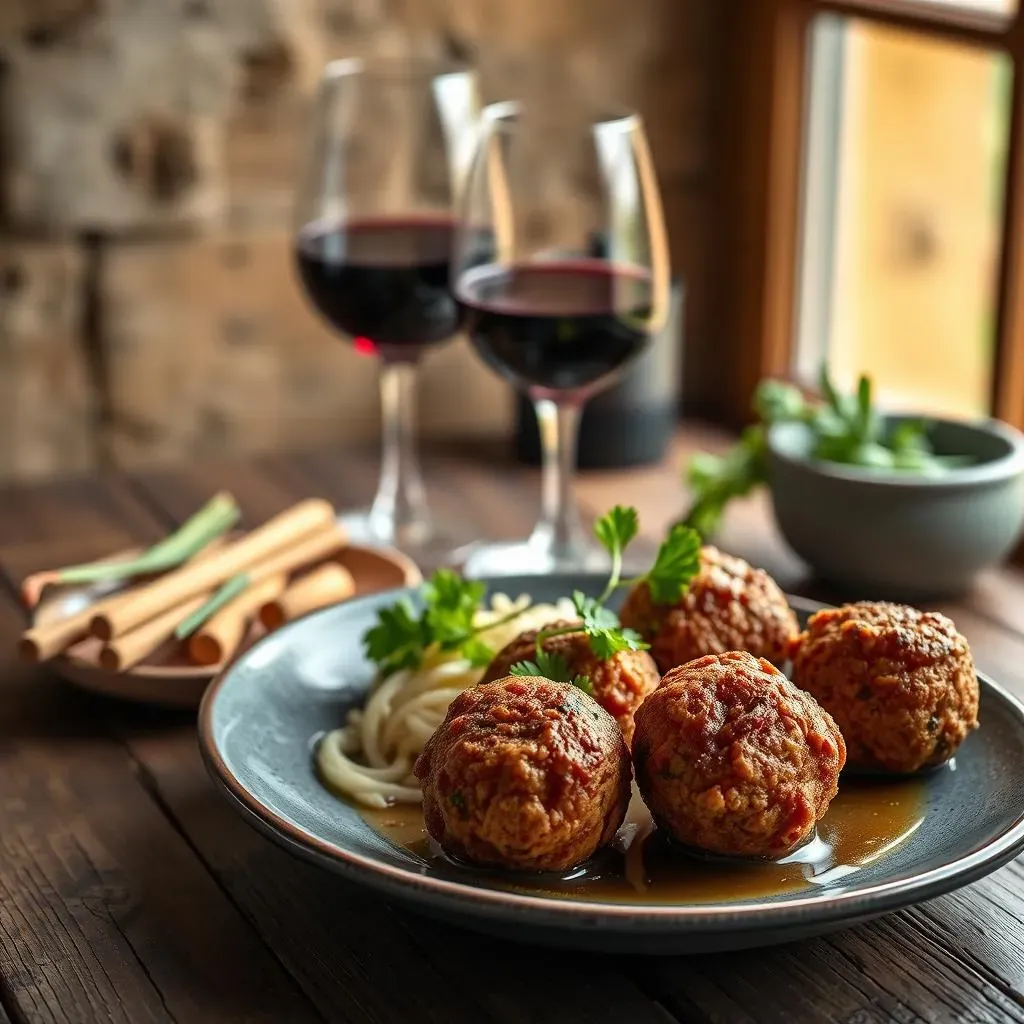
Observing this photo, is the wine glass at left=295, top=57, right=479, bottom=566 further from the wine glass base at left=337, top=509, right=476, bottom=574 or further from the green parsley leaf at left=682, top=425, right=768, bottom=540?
the green parsley leaf at left=682, top=425, right=768, bottom=540

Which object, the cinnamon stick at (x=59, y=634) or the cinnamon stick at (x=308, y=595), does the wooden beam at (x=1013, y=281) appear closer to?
the cinnamon stick at (x=308, y=595)

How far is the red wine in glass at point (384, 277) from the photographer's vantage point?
1.60m

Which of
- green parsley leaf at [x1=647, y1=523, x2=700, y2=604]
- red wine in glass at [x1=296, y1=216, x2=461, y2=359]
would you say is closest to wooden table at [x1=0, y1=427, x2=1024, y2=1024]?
green parsley leaf at [x1=647, y1=523, x2=700, y2=604]

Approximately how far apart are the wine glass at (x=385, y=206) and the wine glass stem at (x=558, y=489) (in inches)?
5.1

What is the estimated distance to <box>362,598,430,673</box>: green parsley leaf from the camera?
1194 millimetres

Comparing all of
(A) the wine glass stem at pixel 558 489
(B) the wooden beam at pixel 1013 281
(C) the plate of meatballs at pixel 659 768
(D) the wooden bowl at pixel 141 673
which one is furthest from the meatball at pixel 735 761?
(B) the wooden beam at pixel 1013 281

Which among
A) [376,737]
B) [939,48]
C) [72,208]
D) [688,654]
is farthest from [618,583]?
[72,208]

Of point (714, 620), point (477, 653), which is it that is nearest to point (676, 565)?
point (714, 620)

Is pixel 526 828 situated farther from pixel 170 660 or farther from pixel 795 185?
pixel 795 185

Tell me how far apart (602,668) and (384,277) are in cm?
69

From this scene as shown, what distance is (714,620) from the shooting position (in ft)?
3.66

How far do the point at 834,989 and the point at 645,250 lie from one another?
78 centimetres

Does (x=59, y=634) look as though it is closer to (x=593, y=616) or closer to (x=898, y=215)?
(x=593, y=616)

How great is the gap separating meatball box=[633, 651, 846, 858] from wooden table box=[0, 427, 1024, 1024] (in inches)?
3.4
